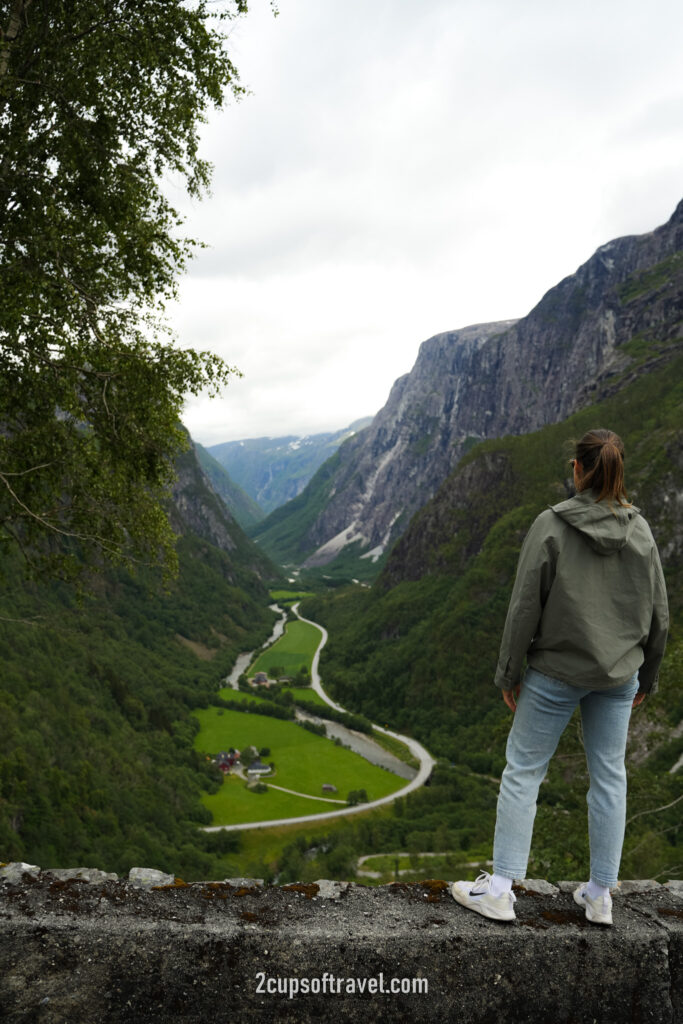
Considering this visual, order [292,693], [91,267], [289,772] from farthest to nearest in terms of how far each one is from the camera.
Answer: [292,693] < [289,772] < [91,267]

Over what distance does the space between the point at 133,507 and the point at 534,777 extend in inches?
251

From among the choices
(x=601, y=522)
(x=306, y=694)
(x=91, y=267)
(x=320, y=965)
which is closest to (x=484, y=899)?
(x=320, y=965)

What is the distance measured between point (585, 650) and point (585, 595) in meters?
0.39

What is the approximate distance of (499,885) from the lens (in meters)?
4.10

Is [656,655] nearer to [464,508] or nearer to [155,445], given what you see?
[155,445]

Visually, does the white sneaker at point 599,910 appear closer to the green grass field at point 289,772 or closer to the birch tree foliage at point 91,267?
the birch tree foliage at point 91,267

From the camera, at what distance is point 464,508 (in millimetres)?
179500

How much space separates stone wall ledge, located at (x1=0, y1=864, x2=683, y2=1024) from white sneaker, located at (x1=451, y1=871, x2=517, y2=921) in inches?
2.7

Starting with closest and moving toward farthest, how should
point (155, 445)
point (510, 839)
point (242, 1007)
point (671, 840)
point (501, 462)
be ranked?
1. point (242, 1007)
2. point (510, 839)
3. point (155, 445)
4. point (671, 840)
5. point (501, 462)

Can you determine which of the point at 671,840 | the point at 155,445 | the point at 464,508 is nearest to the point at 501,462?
the point at 464,508

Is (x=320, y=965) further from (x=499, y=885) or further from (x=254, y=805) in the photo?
(x=254, y=805)

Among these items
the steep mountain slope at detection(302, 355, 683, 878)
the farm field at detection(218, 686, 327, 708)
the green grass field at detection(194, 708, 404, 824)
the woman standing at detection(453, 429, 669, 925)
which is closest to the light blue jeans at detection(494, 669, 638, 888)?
the woman standing at detection(453, 429, 669, 925)

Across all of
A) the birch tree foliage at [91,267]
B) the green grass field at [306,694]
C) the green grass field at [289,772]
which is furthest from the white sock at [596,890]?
the green grass field at [306,694]

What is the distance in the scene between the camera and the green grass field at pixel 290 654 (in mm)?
168275
